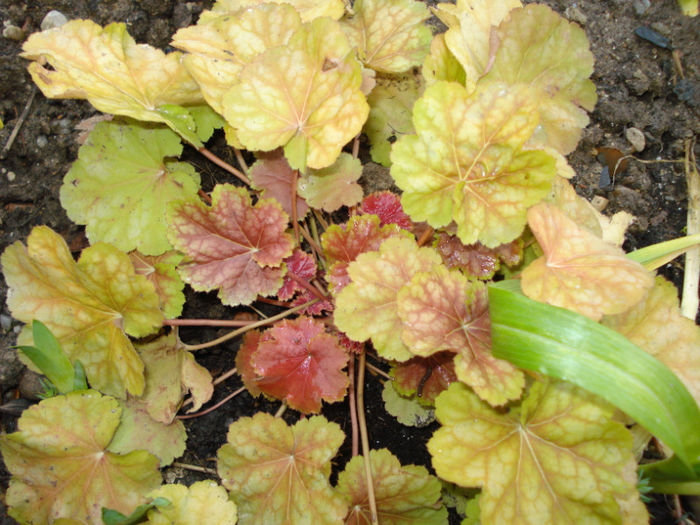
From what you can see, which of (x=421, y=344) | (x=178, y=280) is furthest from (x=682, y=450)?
(x=178, y=280)

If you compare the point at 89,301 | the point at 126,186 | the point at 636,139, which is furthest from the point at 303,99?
the point at 636,139

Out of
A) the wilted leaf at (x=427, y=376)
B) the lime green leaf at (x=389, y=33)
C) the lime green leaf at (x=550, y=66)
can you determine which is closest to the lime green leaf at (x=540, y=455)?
the wilted leaf at (x=427, y=376)

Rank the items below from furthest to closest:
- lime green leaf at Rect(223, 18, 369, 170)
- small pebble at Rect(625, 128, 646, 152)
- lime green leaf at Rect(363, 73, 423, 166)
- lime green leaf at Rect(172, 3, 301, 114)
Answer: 1. small pebble at Rect(625, 128, 646, 152)
2. lime green leaf at Rect(363, 73, 423, 166)
3. lime green leaf at Rect(172, 3, 301, 114)
4. lime green leaf at Rect(223, 18, 369, 170)

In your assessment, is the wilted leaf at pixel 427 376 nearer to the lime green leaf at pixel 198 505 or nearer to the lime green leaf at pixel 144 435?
the lime green leaf at pixel 198 505

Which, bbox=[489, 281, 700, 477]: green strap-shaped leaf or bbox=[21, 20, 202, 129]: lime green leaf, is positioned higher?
bbox=[21, 20, 202, 129]: lime green leaf

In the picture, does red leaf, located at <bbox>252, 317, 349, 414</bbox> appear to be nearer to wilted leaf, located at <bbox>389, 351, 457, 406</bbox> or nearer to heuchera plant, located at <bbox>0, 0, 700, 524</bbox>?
heuchera plant, located at <bbox>0, 0, 700, 524</bbox>

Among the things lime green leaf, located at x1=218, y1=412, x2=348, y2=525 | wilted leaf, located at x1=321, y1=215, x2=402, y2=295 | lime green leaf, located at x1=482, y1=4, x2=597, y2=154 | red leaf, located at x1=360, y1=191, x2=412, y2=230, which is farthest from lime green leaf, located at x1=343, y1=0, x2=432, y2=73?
lime green leaf, located at x1=218, y1=412, x2=348, y2=525
